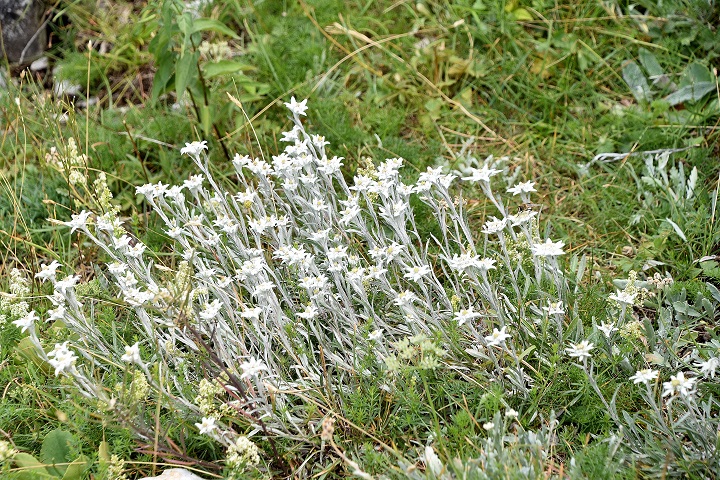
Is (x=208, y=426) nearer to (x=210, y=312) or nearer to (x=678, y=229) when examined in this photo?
(x=210, y=312)

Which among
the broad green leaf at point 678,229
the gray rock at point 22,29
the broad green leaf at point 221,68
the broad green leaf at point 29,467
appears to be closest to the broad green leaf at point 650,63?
the broad green leaf at point 678,229

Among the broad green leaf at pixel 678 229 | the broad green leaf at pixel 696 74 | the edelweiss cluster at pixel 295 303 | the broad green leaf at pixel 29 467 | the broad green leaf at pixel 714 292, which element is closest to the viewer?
the broad green leaf at pixel 29 467

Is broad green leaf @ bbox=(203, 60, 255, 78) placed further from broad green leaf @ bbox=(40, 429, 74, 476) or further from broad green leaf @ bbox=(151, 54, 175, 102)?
broad green leaf @ bbox=(40, 429, 74, 476)

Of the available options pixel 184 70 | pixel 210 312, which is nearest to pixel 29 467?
pixel 210 312

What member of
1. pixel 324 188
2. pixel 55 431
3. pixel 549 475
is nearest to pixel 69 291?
pixel 55 431

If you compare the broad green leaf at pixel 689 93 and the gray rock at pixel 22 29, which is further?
the gray rock at pixel 22 29

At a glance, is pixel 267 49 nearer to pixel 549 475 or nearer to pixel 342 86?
pixel 342 86

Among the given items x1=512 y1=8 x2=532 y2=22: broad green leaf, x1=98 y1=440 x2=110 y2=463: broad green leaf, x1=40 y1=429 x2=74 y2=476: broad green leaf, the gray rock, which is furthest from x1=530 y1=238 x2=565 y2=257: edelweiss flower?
the gray rock

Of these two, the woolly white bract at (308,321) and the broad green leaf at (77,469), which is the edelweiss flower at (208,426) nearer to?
the woolly white bract at (308,321)
